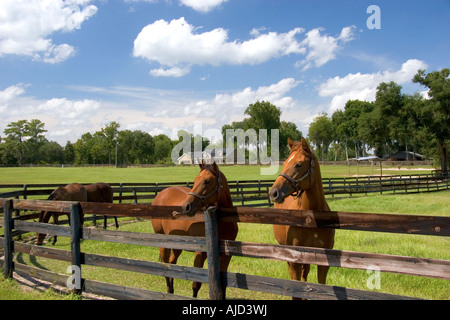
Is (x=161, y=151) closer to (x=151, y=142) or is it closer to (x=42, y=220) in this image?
(x=151, y=142)

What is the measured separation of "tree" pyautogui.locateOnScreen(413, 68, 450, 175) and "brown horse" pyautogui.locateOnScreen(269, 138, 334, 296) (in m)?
41.5

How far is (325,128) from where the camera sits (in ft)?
379

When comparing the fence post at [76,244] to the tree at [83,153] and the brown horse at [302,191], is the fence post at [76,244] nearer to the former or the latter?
the brown horse at [302,191]

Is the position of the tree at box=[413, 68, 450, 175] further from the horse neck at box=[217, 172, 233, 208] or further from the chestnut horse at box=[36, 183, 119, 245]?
the horse neck at box=[217, 172, 233, 208]

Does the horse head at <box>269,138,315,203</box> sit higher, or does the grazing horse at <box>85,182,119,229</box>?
the horse head at <box>269,138,315,203</box>

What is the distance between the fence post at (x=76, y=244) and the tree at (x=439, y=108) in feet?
141

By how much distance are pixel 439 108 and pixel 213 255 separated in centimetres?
4389

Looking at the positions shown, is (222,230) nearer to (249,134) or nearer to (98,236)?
(98,236)

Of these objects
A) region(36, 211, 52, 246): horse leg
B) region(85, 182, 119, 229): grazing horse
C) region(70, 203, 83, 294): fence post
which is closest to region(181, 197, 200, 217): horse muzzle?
region(70, 203, 83, 294): fence post

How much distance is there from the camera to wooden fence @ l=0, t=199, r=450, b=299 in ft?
9.86

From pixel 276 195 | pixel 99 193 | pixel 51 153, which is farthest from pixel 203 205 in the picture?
pixel 51 153

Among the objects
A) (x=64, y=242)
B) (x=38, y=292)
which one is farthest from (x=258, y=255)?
(x=64, y=242)

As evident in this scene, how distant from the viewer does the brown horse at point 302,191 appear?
3.77 meters
